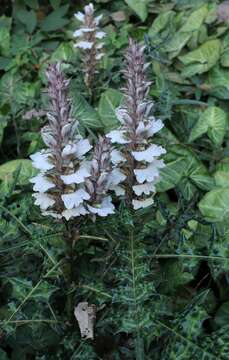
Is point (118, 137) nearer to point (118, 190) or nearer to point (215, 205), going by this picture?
point (118, 190)

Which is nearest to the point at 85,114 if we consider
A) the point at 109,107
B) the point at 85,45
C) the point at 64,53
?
the point at 109,107

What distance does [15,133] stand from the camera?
2650 millimetres

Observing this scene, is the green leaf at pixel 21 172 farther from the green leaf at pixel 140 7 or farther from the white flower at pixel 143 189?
the green leaf at pixel 140 7

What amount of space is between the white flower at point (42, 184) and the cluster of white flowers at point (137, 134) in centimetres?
20

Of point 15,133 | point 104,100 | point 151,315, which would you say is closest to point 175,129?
point 104,100

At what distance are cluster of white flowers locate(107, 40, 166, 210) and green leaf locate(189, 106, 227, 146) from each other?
2.54ft

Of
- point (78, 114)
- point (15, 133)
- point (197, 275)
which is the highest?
point (78, 114)

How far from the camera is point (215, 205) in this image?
2.02m

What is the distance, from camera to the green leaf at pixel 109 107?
2.38 metres

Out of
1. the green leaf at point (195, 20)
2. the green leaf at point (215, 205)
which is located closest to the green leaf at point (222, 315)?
the green leaf at point (215, 205)

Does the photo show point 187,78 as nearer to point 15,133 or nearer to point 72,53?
point 72,53

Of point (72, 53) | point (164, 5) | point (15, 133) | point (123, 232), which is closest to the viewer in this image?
point (123, 232)

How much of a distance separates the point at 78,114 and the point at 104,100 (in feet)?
0.49

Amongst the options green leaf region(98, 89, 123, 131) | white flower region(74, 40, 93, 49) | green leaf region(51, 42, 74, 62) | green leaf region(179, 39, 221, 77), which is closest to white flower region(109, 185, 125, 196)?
green leaf region(98, 89, 123, 131)
